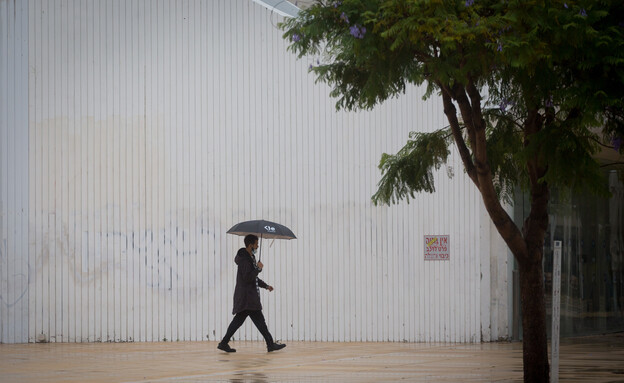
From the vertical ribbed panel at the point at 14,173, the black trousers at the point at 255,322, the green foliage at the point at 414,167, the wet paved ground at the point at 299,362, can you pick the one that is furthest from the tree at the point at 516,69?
the vertical ribbed panel at the point at 14,173

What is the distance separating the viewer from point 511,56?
8.98 m

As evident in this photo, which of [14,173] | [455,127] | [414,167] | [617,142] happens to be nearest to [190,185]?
[14,173]

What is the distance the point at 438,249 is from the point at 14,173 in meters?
8.58

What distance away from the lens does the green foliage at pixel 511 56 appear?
898cm

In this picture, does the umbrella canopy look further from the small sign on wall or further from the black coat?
the small sign on wall

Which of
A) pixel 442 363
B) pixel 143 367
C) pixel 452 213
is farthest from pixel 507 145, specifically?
pixel 452 213

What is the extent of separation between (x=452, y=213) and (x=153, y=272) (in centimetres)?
599

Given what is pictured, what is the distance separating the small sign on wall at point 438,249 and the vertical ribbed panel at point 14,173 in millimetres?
7904

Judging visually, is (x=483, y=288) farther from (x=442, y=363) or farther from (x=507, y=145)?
(x=507, y=145)

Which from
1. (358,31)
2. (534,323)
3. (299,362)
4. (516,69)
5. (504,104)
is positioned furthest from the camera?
(299,362)

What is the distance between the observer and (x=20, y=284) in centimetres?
2048

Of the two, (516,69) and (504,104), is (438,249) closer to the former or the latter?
(504,104)

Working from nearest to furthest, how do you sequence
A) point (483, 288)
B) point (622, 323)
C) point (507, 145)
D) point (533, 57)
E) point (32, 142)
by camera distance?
point (533, 57) → point (507, 145) → point (483, 288) → point (32, 142) → point (622, 323)

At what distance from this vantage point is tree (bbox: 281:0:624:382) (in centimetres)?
900
